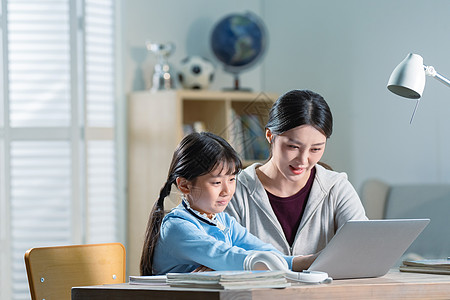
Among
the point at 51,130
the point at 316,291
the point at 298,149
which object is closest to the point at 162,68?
the point at 51,130

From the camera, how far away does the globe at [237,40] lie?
4.13 metres

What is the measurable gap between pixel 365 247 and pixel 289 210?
533 millimetres

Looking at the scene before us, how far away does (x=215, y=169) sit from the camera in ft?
6.08

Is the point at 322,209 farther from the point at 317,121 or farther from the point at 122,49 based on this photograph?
the point at 122,49

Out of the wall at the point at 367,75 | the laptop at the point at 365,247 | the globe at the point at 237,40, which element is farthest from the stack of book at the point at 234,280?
the globe at the point at 237,40

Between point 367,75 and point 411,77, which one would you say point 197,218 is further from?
point 367,75

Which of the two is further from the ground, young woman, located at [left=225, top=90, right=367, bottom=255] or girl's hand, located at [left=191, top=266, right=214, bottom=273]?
young woman, located at [left=225, top=90, right=367, bottom=255]

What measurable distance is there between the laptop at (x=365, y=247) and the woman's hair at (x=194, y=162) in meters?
0.35

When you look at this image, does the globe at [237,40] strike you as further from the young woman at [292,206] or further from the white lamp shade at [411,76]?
the white lamp shade at [411,76]

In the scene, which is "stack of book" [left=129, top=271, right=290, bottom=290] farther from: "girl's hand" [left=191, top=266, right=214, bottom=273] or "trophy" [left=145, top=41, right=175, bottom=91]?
"trophy" [left=145, top=41, right=175, bottom=91]

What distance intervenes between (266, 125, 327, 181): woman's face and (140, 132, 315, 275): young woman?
0.22 metres

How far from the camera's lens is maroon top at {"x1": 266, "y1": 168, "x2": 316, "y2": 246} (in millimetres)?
2205

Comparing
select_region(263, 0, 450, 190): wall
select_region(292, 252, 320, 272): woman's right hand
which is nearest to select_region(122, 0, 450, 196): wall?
select_region(263, 0, 450, 190): wall

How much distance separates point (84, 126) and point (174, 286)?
2.32m
